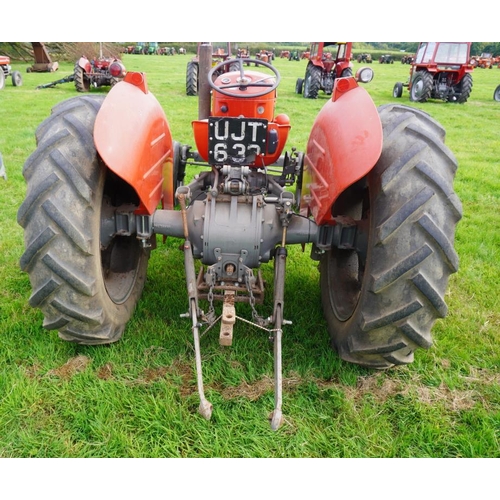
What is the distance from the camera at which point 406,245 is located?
213 centimetres

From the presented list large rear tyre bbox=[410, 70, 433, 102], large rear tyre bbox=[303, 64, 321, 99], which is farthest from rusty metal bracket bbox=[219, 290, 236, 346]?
large rear tyre bbox=[410, 70, 433, 102]

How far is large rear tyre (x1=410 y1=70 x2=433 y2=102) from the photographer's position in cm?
1372

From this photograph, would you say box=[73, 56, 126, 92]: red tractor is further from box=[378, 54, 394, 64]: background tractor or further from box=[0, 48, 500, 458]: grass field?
box=[378, 54, 394, 64]: background tractor

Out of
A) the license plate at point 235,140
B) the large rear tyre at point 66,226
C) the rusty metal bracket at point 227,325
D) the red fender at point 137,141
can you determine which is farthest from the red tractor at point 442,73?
the large rear tyre at point 66,226

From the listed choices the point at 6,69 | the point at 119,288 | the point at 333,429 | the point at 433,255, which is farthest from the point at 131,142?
the point at 6,69

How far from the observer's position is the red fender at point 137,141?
7.48ft

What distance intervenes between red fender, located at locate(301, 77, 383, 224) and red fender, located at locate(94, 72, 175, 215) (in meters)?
0.92

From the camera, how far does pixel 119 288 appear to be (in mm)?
3061

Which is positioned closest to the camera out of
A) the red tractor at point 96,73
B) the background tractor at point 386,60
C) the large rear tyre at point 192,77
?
the large rear tyre at point 192,77

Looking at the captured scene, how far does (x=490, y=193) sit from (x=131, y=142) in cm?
500

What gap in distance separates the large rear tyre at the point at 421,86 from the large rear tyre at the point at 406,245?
12.7 meters

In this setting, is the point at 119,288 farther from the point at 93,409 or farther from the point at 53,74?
the point at 53,74

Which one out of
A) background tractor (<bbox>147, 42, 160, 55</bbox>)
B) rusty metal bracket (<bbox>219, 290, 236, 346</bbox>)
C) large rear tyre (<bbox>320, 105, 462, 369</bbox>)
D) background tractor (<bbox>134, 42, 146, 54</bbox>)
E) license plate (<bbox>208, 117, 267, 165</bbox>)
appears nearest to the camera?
large rear tyre (<bbox>320, 105, 462, 369</bbox>)

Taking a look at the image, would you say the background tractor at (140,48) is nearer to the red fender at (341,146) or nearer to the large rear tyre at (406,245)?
the red fender at (341,146)
